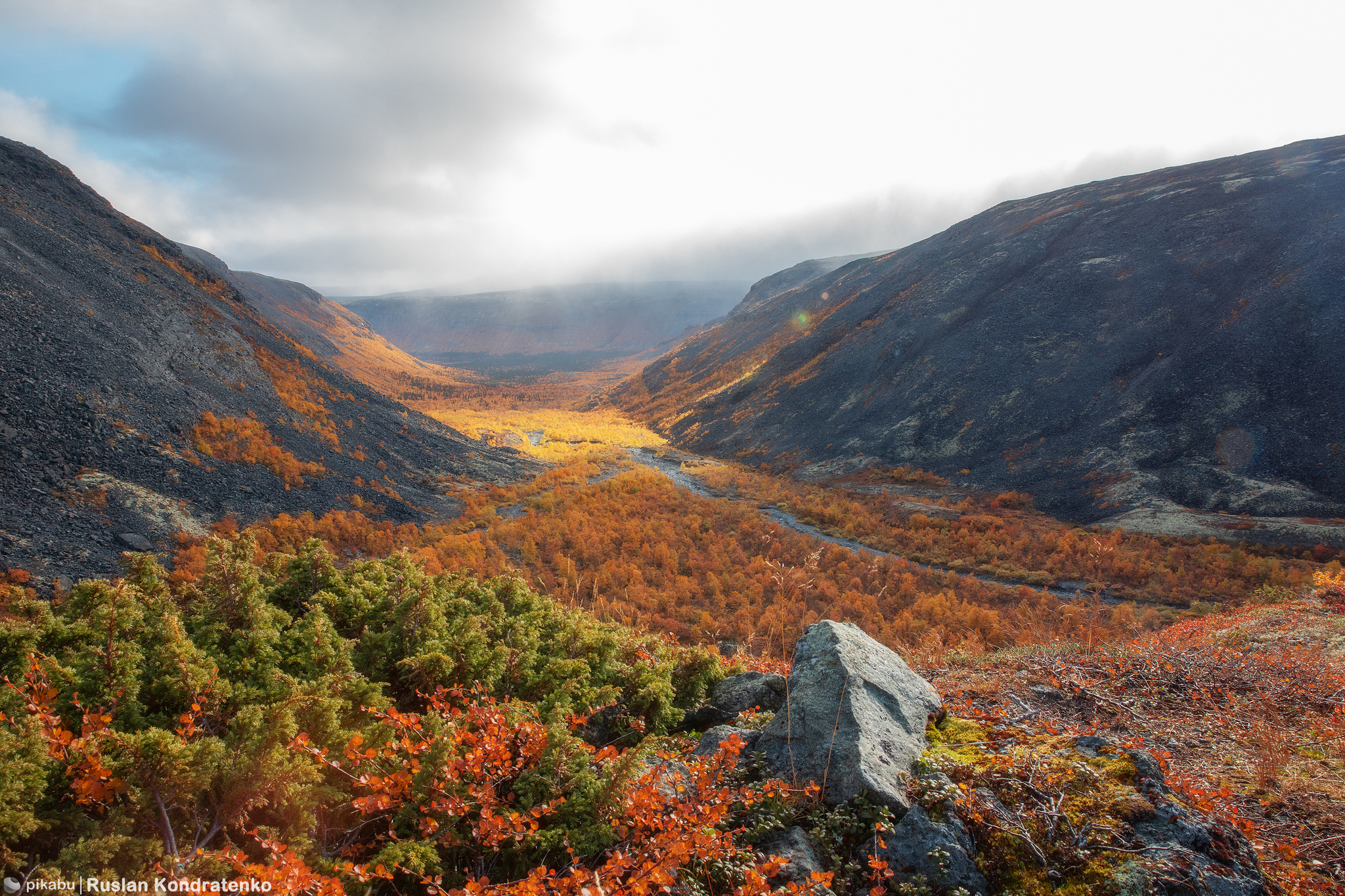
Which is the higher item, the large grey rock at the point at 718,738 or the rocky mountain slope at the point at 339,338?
the rocky mountain slope at the point at 339,338

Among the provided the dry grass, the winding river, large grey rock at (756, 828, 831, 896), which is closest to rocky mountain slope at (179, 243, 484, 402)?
the dry grass

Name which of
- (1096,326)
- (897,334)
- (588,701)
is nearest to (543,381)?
(897,334)

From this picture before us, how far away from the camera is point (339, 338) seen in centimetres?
11600

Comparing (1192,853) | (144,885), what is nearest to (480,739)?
(144,885)

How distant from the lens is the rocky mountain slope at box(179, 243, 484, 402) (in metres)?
87.9

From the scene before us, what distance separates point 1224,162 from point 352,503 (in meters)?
63.6

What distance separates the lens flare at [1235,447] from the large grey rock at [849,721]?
30.0 meters

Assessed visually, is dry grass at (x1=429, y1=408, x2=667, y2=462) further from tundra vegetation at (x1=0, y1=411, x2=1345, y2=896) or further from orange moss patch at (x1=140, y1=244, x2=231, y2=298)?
tundra vegetation at (x1=0, y1=411, x2=1345, y2=896)

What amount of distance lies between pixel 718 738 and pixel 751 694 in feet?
3.18

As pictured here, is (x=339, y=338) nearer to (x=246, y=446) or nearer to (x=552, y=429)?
(x=552, y=429)

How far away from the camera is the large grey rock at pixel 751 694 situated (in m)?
5.08

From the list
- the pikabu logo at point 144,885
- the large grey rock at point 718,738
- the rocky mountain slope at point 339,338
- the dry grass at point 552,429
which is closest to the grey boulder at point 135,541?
the pikabu logo at point 144,885

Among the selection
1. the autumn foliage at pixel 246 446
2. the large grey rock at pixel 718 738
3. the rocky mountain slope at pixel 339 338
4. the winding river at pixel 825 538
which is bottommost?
the winding river at pixel 825 538

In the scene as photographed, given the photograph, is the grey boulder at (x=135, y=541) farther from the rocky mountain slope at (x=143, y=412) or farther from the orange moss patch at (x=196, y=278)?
the orange moss patch at (x=196, y=278)
